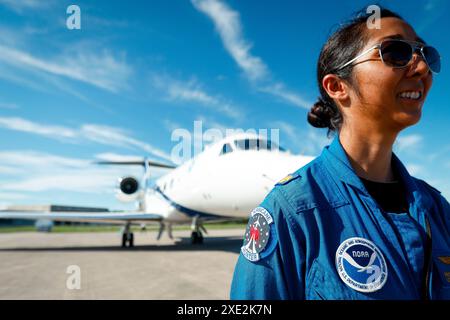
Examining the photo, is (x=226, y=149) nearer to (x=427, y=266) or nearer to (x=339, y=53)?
(x=339, y=53)

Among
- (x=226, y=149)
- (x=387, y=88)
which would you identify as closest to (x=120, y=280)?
(x=226, y=149)

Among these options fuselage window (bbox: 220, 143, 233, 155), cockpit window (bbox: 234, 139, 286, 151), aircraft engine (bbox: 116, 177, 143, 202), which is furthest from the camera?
aircraft engine (bbox: 116, 177, 143, 202)

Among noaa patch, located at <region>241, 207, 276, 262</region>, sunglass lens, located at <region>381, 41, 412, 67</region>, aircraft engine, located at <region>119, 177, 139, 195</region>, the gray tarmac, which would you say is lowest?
the gray tarmac

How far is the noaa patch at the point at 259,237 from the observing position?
1092mm

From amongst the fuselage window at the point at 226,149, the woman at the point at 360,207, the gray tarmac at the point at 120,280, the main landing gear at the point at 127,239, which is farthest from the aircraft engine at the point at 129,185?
the woman at the point at 360,207

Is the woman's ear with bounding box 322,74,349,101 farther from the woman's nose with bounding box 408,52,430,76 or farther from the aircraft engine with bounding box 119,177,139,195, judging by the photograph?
the aircraft engine with bounding box 119,177,139,195

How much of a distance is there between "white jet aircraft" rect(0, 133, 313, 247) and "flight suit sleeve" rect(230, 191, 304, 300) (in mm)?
6394

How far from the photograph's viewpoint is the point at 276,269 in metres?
1.07

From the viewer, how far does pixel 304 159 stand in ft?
25.6

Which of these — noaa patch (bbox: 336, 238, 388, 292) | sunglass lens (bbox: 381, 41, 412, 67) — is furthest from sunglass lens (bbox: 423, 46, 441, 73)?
noaa patch (bbox: 336, 238, 388, 292)

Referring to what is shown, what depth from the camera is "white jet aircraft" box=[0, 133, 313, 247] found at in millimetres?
8141

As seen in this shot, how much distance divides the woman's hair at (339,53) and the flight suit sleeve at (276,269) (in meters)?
0.74

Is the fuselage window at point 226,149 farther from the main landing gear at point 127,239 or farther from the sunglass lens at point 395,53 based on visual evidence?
the sunglass lens at point 395,53

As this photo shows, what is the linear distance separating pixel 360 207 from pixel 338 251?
8.4 inches
